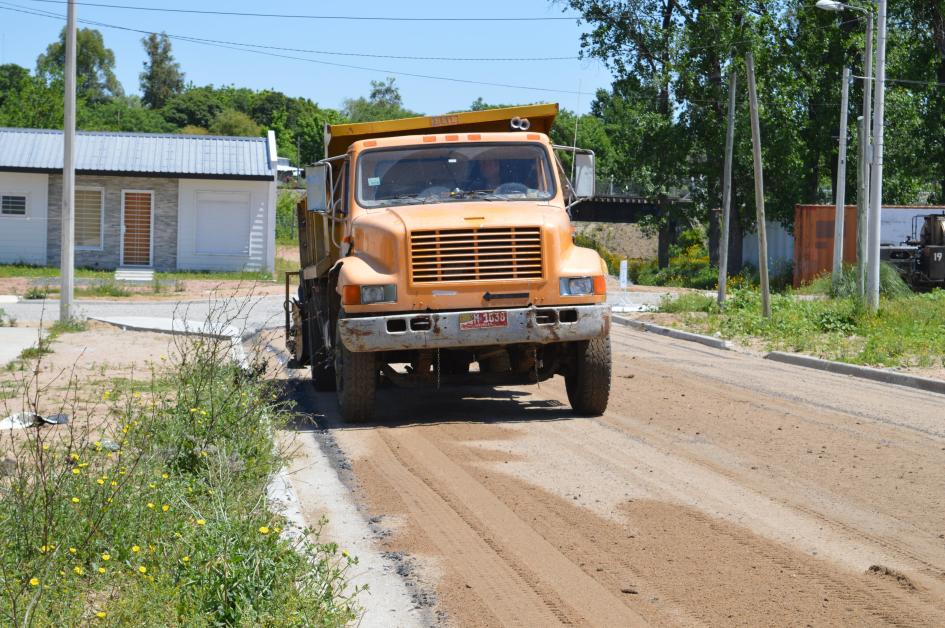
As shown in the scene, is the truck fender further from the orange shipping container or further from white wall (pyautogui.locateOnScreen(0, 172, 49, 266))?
the orange shipping container

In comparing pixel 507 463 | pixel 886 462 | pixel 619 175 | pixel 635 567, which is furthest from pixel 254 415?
pixel 619 175

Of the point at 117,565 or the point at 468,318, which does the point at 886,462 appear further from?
the point at 117,565

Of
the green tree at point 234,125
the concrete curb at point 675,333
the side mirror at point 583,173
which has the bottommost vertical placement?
the concrete curb at point 675,333

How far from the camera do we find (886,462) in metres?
9.39

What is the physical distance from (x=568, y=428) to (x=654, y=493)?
2.93 metres

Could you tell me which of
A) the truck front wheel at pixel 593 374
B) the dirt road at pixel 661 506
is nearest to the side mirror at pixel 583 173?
the truck front wheel at pixel 593 374

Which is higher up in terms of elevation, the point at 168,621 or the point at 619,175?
the point at 619,175

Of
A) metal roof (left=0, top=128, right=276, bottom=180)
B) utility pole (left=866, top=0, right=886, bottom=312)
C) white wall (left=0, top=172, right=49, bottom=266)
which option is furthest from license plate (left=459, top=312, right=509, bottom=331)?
white wall (left=0, top=172, right=49, bottom=266)

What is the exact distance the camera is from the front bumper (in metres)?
10.8

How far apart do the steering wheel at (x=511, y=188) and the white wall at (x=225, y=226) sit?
28.8 m

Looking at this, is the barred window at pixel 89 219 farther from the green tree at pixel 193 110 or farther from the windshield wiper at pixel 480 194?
the green tree at pixel 193 110

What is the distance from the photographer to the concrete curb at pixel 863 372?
1516cm

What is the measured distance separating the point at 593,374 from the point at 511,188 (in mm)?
2112

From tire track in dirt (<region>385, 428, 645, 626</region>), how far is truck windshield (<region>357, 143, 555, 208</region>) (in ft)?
10.8
